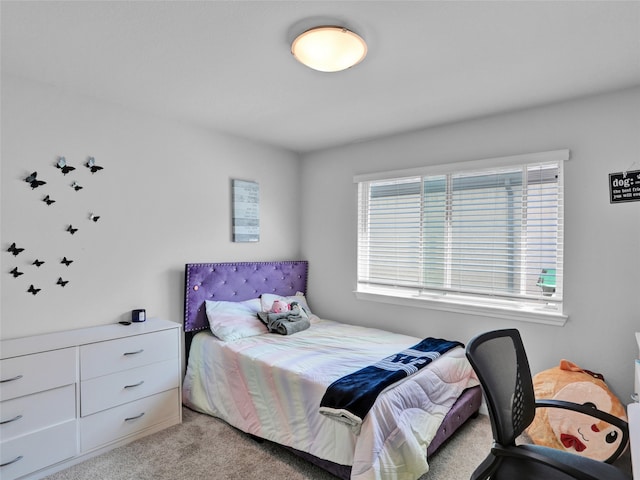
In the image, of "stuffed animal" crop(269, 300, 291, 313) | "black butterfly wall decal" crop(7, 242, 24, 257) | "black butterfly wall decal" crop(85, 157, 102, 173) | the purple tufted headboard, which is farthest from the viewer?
"stuffed animal" crop(269, 300, 291, 313)

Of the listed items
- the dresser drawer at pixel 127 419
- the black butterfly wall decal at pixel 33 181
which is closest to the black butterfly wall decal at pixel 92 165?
the black butterfly wall decal at pixel 33 181

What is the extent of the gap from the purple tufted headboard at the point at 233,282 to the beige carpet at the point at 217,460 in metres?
0.89

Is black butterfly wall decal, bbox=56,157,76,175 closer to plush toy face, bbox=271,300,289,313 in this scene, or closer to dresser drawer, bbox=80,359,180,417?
dresser drawer, bbox=80,359,180,417

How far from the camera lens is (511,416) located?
1527mm

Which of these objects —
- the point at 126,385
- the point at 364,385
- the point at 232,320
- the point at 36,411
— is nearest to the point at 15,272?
the point at 36,411

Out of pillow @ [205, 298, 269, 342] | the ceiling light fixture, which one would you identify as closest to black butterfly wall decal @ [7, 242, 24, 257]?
pillow @ [205, 298, 269, 342]

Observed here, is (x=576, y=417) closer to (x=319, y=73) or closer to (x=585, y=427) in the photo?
(x=585, y=427)

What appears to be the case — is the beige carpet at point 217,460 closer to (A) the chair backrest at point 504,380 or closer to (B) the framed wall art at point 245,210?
(A) the chair backrest at point 504,380

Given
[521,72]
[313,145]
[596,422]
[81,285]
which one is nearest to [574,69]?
[521,72]

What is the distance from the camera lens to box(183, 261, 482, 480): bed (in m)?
1.96

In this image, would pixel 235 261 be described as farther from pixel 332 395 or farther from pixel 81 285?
pixel 332 395

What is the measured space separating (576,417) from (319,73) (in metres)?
2.66

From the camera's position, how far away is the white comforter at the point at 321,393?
1947 millimetres

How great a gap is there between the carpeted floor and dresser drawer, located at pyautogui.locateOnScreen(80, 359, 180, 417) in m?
0.32
